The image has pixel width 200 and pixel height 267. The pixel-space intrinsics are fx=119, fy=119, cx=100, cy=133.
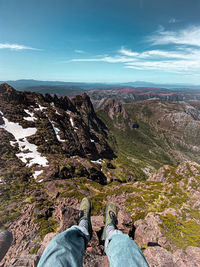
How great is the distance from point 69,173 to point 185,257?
34588mm

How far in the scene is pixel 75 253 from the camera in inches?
147

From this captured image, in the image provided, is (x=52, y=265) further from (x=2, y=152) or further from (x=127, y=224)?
(x=2, y=152)

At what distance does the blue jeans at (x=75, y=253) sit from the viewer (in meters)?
3.21

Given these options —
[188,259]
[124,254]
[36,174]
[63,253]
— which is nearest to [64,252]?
[63,253]

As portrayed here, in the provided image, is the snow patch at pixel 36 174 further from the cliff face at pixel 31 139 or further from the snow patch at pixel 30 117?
the snow patch at pixel 30 117

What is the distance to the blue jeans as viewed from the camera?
3.21m

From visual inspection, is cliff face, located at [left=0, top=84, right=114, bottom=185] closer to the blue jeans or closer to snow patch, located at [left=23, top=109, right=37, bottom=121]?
snow patch, located at [left=23, top=109, right=37, bottom=121]

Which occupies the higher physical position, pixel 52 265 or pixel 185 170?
pixel 52 265

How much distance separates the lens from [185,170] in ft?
108

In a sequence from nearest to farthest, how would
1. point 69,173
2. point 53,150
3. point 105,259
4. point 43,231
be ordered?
point 105,259 → point 43,231 → point 69,173 → point 53,150

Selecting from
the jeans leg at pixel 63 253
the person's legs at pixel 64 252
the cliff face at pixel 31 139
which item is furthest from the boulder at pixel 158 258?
the cliff face at pixel 31 139

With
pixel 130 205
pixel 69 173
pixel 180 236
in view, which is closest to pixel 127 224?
pixel 180 236

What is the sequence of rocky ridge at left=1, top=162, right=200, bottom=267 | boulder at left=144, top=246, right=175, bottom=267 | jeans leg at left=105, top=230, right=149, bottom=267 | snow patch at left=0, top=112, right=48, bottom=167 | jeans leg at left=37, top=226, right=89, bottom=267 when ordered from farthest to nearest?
snow patch at left=0, top=112, right=48, bottom=167 → rocky ridge at left=1, top=162, right=200, bottom=267 → boulder at left=144, top=246, right=175, bottom=267 → jeans leg at left=105, top=230, right=149, bottom=267 → jeans leg at left=37, top=226, right=89, bottom=267

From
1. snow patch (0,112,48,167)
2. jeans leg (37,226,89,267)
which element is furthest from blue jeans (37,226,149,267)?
snow patch (0,112,48,167)
